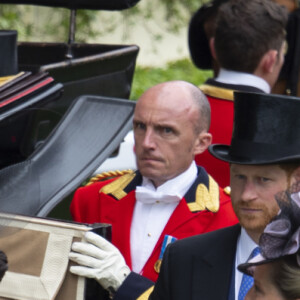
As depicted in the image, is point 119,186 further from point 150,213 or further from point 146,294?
point 146,294

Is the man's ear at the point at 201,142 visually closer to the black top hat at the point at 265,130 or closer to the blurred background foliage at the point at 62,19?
the black top hat at the point at 265,130

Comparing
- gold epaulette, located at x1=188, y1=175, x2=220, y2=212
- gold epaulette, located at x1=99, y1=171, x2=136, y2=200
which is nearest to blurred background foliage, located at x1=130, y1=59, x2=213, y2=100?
gold epaulette, located at x1=99, y1=171, x2=136, y2=200

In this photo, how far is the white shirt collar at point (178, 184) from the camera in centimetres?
338

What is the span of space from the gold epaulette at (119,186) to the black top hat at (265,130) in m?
0.53

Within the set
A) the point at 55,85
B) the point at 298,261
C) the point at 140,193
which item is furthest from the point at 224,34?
the point at 298,261

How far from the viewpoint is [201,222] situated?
3375mm

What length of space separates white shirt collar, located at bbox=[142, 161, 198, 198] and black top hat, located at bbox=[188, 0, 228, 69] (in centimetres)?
213

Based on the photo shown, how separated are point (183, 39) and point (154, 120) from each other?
9579 millimetres

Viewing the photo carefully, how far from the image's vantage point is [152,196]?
3.35 meters

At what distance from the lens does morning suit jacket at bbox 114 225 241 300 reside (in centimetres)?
277

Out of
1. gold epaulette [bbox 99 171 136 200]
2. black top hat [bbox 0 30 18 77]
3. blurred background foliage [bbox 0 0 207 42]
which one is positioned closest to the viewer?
gold epaulette [bbox 99 171 136 200]

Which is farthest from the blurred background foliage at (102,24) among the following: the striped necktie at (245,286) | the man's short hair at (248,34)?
the striped necktie at (245,286)

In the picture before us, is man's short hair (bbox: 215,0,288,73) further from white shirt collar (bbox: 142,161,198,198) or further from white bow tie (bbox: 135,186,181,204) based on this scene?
white bow tie (bbox: 135,186,181,204)

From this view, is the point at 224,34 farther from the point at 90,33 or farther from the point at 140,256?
the point at 90,33
